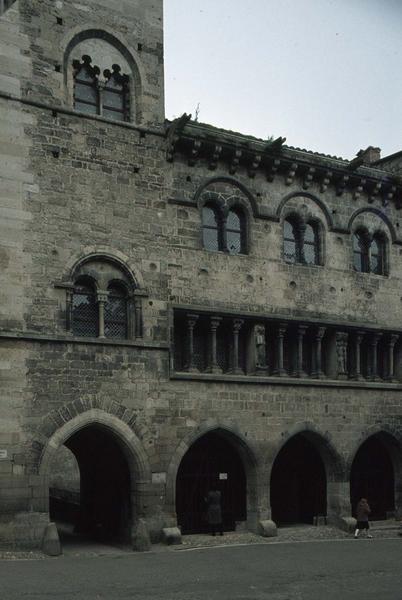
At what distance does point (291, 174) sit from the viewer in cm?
2348

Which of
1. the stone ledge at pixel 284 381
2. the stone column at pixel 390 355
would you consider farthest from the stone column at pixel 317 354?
the stone column at pixel 390 355

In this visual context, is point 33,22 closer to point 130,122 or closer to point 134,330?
point 130,122

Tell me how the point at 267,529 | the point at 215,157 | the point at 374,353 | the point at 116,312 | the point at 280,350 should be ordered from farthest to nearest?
the point at 374,353
the point at 280,350
the point at 215,157
the point at 267,529
the point at 116,312

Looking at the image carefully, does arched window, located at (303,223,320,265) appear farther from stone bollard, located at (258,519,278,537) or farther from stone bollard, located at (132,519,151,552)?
stone bollard, located at (132,519,151,552)

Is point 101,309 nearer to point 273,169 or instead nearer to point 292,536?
point 273,169

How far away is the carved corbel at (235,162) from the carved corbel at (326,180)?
10.1 feet

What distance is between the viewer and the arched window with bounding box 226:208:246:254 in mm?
22641

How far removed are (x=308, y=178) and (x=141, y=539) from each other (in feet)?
36.7

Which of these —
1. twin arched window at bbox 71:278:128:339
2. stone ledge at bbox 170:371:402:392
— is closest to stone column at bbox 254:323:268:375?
stone ledge at bbox 170:371:402:392

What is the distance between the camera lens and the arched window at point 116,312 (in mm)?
20188

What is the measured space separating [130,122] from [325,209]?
6597mm

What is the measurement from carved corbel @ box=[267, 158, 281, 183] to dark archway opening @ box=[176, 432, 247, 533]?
7290 millimetres

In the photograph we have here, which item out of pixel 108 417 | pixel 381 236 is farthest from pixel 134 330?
pixel 381 236

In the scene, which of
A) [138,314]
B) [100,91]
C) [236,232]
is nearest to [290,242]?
[236,232]
